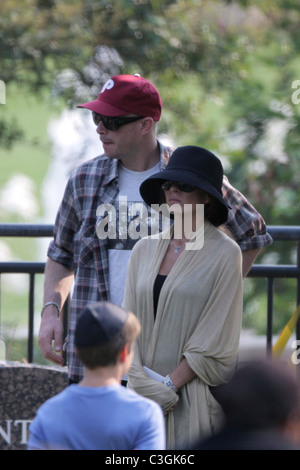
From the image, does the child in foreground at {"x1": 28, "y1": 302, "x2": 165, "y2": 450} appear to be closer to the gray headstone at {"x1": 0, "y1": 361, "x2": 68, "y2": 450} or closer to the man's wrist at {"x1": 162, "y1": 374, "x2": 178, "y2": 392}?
the man's wrist at {"x1": 162, "y1": 374, "x2": 178, "y2": 392}

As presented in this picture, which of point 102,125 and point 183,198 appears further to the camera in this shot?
point 102,125

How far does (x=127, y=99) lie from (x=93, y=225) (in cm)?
57

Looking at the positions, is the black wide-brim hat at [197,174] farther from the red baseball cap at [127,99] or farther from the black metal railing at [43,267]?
the black metal railing at [43,267]

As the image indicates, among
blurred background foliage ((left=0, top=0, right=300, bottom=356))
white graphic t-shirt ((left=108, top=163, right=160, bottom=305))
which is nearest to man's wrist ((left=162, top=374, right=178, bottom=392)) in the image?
white graphic t-shirt ((left=108, top=163, right=160, bottom=305))

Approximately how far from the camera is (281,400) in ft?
7.32

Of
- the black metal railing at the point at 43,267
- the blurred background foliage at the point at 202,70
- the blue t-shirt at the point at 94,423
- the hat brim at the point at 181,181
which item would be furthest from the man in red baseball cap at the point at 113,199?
the blurred background foliage at the point at 202,70

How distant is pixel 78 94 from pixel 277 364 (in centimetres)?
662

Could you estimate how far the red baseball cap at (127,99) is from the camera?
3867 mm

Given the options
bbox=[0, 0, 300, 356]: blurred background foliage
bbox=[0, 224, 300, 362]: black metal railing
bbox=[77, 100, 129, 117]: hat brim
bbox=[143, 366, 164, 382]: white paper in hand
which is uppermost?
bbox=[0, 0, 300, 356]: blurred background foliage

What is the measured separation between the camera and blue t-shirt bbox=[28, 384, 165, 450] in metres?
2.60

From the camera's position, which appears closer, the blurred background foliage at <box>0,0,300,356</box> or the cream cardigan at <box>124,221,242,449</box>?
the cream cardigan at <box>124,221,242,449</box>

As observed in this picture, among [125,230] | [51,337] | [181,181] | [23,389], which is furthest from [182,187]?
[23,389]

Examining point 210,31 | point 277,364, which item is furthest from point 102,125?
point 210,31
